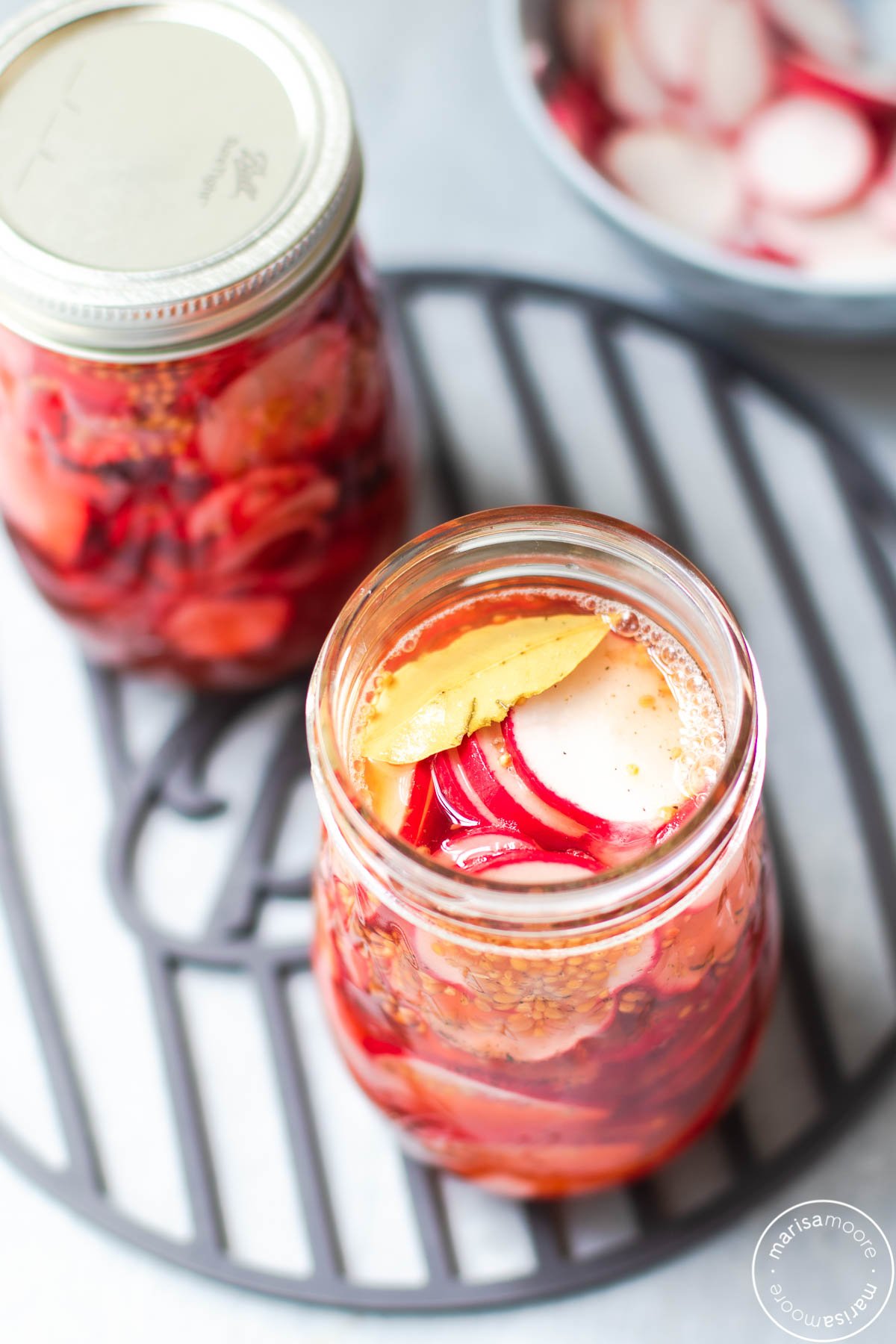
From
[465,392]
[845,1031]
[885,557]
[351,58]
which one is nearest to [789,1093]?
[845,1031]

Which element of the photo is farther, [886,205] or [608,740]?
[886,205]

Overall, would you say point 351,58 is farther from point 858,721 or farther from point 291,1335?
point 291,1335

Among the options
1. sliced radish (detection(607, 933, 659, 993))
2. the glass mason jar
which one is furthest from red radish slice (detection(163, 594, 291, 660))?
sliced radish (detection(607, 933, 659, 993))

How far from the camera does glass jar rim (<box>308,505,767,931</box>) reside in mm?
382

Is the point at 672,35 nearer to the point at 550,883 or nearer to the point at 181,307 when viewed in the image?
the point at 181,307

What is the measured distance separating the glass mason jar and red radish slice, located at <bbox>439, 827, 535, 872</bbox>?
0.02 metres

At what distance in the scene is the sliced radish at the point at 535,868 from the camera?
42 centimetres

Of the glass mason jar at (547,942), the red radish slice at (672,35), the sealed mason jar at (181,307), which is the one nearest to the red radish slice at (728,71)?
the red radish slice at (672,35)

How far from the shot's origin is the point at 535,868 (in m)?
0.42

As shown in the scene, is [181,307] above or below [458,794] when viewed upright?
above

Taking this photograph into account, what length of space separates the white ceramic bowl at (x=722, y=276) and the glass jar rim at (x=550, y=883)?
10.9 inches

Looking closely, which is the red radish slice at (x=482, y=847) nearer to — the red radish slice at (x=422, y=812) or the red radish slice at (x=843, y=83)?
the red radish slice at (x=422, y=812)

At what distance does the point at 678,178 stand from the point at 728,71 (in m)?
0.07

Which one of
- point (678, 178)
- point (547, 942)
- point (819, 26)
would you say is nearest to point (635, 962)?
point (547, 942)
